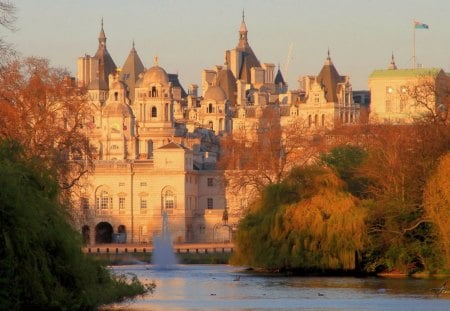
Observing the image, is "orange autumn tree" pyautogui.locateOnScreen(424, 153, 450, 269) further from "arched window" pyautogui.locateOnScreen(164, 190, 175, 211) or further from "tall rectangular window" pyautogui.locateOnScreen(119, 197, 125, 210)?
"tall rectangular window" pyautogui.locateOnScreen(119, 197, 125, 210)

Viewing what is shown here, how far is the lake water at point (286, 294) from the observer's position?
166 feet

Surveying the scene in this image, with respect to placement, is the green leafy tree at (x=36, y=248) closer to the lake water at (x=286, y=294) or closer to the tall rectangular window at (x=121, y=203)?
the lake water at (x=286, y=294)

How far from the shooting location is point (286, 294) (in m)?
55.8

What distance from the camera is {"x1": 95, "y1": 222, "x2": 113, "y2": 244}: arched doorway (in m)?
147

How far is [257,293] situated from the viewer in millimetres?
56500

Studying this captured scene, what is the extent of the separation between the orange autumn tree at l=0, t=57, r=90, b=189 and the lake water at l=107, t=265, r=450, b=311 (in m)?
5.33

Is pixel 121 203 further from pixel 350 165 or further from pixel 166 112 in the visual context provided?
pixel 350 165

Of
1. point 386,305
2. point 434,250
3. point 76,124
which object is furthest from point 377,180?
point 386,305

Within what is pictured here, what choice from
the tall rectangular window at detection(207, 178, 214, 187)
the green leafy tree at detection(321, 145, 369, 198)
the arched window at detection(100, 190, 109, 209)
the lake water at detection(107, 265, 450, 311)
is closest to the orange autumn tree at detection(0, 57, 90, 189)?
the lake water at detection(107, 265, 450, 311)

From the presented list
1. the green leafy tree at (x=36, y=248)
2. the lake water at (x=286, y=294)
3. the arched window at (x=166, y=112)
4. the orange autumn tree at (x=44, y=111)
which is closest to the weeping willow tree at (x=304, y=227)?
the lake water at (x=286, y=294)

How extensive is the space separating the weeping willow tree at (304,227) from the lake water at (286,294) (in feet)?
4.42

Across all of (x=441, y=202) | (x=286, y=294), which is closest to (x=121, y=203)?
(x=441, y=202)

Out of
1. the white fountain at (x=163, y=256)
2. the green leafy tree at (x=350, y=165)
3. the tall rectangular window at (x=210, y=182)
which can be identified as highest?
the tall rectangular window at (x=210, y=182)

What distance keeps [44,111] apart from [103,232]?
3268 inches
